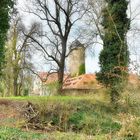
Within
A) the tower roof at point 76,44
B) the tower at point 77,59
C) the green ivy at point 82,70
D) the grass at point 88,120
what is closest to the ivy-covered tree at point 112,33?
the grass at point 88,120

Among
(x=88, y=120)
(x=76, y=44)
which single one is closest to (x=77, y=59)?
(x=76, y=44)

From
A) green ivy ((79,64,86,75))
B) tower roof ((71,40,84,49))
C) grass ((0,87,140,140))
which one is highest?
tower roof ((71,40,84,49))

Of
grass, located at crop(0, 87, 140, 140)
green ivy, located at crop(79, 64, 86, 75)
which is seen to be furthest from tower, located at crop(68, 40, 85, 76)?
grass, located at crop(0, 87, 140, 140)

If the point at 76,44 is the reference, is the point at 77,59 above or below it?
below

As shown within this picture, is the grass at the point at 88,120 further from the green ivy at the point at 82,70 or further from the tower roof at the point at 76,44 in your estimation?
the green ivy at the point at 82,70

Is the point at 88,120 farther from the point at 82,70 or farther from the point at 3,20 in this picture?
the point at 82,70

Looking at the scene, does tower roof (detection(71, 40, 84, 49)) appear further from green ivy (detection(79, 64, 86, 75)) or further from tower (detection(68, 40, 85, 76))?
green ivy (detection(79, 64, 86, 75))

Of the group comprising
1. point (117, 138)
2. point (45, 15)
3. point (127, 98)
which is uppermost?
point (45, 15)

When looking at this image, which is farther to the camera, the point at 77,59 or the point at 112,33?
the point at 77,59

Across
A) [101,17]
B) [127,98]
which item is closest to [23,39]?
[101,17]

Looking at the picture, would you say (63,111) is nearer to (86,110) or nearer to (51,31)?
(86,110)

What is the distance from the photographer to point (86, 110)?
2239cm

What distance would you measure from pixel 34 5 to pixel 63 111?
20541 mm

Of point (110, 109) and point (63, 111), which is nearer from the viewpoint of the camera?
point (63, 111)
